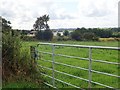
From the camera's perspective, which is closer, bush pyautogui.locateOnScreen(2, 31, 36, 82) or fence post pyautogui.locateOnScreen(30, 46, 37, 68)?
bush pyautogui.locateOnScreen(2, 31, 36, 82)

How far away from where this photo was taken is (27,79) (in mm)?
8812

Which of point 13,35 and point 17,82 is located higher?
point 13,35

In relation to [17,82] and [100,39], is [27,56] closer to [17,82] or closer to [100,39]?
[17,82]

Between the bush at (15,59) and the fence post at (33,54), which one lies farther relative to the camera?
the fence post at (33,54)

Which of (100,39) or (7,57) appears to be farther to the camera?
(100,39)

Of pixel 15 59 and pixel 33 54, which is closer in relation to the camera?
pixel 15 59

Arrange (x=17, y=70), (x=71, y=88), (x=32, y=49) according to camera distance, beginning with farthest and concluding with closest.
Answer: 1. (x=32, y=49)
2. (x=17, y=70)
3. (x=71, y=88)

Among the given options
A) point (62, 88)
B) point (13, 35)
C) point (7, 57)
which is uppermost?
point (13, 35)

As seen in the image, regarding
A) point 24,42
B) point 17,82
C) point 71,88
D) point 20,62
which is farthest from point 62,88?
point 24,42

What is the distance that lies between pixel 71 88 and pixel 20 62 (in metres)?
2.42

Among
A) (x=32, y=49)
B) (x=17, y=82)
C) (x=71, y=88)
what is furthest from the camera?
(x=32, y=49)

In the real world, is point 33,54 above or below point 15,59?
above

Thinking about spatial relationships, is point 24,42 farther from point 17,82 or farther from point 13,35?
point 17,82

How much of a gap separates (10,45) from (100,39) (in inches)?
1475
